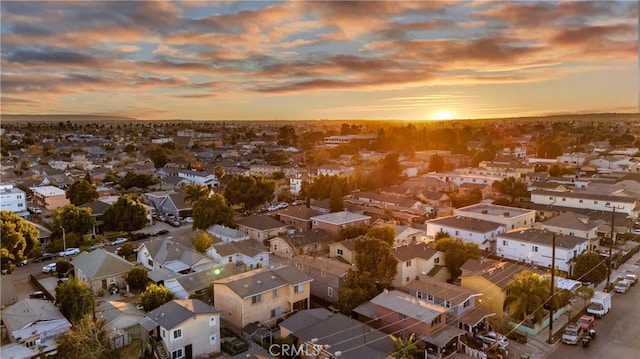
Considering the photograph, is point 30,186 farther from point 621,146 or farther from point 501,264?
point 621,146

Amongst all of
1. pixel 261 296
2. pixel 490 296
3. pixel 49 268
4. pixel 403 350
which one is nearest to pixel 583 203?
pixel 490 296

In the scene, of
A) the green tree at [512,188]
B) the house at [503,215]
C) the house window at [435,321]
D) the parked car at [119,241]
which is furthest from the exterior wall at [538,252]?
the parked car at [119,241]

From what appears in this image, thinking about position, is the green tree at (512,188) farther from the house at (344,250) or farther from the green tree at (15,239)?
the green tree at (15,239)

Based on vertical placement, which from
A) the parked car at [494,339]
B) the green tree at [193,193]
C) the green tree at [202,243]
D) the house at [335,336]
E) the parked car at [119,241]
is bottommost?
the parked car at [494,339]

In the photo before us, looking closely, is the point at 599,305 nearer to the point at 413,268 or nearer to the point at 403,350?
the point at 413,268

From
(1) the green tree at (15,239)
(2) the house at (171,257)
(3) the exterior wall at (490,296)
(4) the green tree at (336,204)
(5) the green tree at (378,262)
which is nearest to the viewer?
(3) the exterior wall at (490,296)

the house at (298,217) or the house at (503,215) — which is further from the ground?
the house at (503,215)

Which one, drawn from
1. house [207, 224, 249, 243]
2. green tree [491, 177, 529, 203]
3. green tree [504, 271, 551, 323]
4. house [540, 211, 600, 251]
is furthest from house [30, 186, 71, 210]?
green tree [491, 177, 529, 203]
